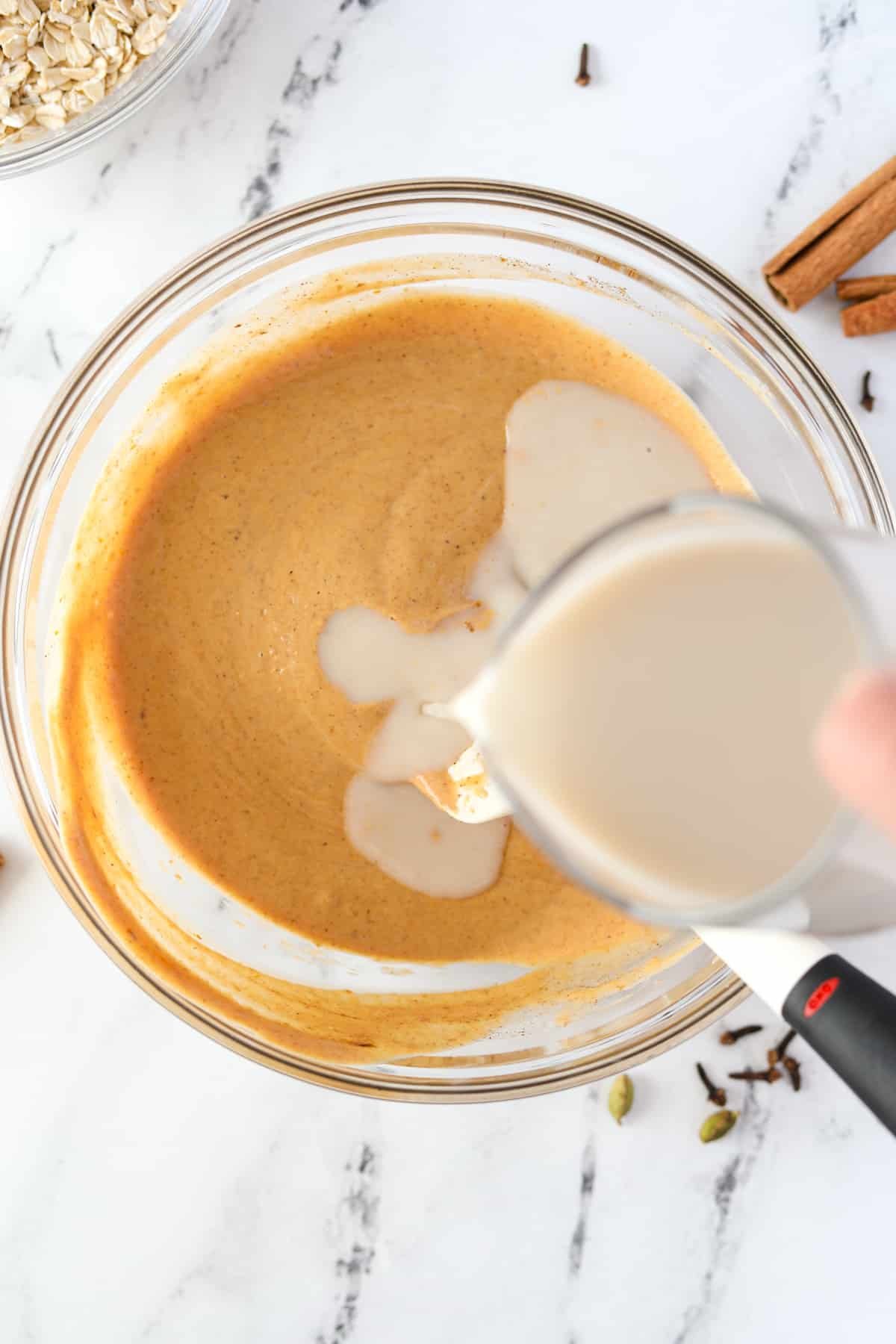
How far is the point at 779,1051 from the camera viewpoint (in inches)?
60.9

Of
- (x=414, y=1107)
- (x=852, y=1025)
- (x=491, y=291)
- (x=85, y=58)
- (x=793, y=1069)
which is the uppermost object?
(x=85, y=58)

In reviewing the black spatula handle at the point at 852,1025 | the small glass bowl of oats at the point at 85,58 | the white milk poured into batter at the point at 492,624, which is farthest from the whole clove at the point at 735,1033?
the small glass bowl of oats at the point at 85,58

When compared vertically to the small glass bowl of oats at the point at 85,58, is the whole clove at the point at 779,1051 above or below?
below

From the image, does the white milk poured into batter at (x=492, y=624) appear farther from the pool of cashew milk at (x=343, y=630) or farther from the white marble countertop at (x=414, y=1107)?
the white marble countertop at (x=414, y=1107)

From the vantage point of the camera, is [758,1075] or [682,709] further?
[758,1075]

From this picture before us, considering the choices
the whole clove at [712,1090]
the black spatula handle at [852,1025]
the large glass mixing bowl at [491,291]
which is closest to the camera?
the black spatula handle at [852,1025]

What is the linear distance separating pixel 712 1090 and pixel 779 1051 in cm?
10

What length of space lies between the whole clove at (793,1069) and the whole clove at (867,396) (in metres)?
0.83

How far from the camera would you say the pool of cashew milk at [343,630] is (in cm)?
153

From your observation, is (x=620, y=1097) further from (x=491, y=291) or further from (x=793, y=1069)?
(x=491, y=291)

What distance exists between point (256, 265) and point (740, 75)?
2.15ft

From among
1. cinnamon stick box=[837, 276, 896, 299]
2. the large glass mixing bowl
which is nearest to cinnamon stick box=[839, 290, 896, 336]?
cinnamon stick box=[837, 276, 896, 299]

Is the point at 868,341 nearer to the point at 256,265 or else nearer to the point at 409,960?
the point at 256,265

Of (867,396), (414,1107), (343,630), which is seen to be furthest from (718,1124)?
(867,396)
